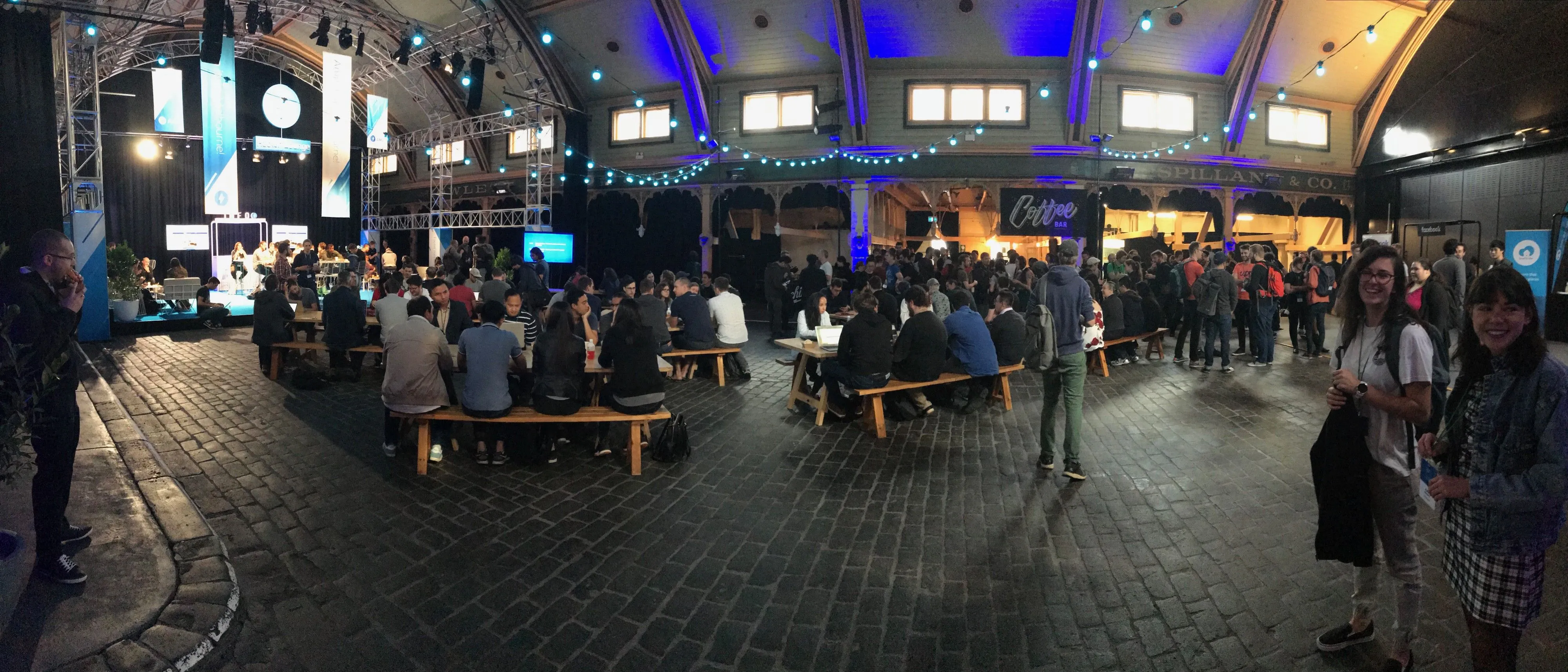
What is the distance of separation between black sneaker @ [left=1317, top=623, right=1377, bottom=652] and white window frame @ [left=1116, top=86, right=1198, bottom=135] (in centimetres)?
1508

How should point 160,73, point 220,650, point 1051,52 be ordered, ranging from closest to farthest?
1. point 220,650
2. point 1051,52
3. point 160,73

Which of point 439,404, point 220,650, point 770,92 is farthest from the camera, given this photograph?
point 770,92

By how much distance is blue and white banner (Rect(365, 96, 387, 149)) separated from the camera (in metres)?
20.2

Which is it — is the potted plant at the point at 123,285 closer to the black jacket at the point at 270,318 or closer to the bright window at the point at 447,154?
the black jacket at the point at 270,318

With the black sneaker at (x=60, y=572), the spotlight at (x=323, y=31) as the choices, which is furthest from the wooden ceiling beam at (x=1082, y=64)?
the black sneaker at (x=60, y=572)

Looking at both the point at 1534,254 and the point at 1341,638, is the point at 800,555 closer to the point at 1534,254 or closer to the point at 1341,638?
the point at 1341,638

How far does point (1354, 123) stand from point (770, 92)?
554 inches

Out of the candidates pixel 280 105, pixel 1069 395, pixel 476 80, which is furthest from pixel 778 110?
pixel 280 105

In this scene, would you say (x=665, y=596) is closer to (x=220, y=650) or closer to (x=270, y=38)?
(x=220, y=650)

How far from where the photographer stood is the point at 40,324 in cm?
335

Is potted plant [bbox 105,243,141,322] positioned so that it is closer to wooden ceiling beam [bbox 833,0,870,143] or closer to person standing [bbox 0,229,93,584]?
person standing [bbox 0,229,93,584]

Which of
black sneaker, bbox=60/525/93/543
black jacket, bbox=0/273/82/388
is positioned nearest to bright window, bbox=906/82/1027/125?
black jacket, bbox=0/273/82/388

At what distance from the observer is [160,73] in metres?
18.3

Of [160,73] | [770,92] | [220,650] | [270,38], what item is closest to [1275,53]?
[770,92]
